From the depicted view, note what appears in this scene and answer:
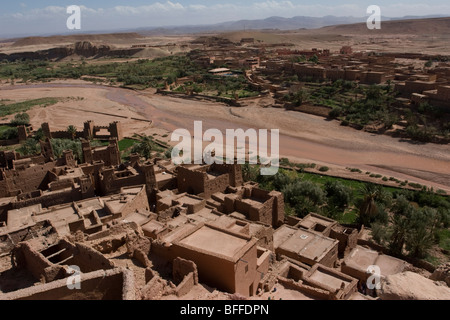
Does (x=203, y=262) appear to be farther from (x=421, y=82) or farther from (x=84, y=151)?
(x=421, y=82)

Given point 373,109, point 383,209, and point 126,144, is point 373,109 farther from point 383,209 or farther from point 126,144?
point 126,144

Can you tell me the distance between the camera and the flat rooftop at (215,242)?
38.4 feet

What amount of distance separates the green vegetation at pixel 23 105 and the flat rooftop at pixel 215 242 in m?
58.8

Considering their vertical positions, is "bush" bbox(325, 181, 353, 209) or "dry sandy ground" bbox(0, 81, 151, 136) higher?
"dry sandy ground" bbox(0, 81, 151, 136)

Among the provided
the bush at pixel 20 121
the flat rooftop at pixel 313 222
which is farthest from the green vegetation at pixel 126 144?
the flat rooftop at pixel 313 222

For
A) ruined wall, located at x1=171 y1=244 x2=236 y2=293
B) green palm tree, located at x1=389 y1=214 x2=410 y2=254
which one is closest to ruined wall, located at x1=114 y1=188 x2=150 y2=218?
ruined wall, located at x1=171 y1=244 x2=236 y2=293

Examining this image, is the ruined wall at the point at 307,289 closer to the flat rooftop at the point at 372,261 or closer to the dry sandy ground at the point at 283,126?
the flat rooftop at the point at 372,261

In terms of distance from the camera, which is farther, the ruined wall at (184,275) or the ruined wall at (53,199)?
the ruined wall at (53,199)

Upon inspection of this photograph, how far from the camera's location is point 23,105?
67000 mm

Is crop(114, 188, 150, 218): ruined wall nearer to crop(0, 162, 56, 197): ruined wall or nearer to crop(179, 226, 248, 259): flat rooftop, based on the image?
crop(0, 162, 56, 197): ruined wall

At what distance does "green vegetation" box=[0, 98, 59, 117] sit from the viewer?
61.8 meters

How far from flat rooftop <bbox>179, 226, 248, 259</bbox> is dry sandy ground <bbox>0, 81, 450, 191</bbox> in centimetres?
2422

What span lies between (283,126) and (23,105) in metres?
48.3

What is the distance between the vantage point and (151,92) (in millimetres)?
78938
